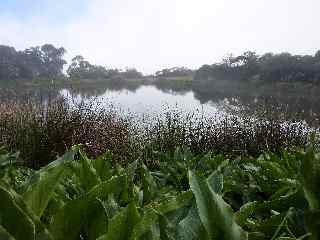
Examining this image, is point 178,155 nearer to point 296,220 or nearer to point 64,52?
point 296,220

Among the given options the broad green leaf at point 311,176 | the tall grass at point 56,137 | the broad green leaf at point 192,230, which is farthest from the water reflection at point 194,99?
the broad green leaf at point 192,230

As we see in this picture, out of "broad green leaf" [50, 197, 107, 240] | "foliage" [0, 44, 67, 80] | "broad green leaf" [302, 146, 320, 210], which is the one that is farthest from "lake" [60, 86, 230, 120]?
"foliage" [0, 44, 67, 80]

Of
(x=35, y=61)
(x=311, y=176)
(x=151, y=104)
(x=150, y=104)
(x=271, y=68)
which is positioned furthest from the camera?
(x=35, y=61)

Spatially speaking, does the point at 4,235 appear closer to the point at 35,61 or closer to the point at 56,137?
the point at 56,137

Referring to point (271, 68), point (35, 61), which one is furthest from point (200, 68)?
point (35, 61)

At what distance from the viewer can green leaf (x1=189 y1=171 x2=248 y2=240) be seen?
2.71 feet

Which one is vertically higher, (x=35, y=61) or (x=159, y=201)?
(x=159, y=201)

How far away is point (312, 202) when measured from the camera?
3.88ft

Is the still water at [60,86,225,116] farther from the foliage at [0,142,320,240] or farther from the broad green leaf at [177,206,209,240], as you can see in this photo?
the broad green leaf at [177,206,209,240]

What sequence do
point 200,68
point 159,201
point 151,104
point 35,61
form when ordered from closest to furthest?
point 159,201 → point 151,104 → point 200,68 → point 35,61

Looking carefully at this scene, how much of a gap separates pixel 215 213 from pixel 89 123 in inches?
259

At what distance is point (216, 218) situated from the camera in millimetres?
834

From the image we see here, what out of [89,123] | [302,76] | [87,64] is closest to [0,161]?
[89,123]

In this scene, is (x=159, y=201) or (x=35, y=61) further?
(x=35, y=61)
